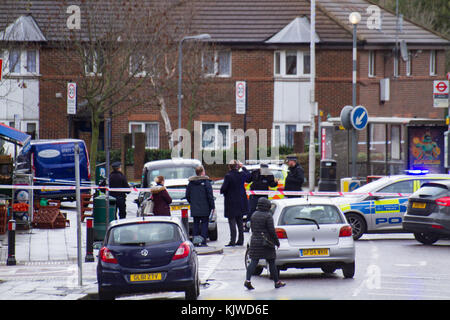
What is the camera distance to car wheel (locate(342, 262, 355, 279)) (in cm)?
1516

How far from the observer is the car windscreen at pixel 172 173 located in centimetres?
2325

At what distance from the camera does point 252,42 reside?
157 feet

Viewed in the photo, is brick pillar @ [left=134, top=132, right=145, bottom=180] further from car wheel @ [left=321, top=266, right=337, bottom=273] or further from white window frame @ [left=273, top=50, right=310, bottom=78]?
car wheel @ [left=321, top=266, right=337, bottom=273]

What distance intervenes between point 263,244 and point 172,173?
9.37m

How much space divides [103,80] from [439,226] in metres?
20.5

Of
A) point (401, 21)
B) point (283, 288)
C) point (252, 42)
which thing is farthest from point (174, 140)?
point (283, 288)

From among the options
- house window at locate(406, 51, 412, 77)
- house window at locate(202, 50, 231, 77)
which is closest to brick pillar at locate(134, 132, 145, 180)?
house window at locate(202, 50, 231, 77)

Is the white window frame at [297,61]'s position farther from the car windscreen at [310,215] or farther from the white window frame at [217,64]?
the car windscreen at [310,215]

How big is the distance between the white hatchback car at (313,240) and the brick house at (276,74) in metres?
31.2

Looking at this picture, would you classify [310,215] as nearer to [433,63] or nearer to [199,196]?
[199,196]

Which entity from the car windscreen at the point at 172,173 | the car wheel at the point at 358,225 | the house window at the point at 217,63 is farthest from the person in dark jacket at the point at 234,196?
the house window at the point at 217,63

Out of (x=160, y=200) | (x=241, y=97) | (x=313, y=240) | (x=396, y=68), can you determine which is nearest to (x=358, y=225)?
(x=160, y=200)

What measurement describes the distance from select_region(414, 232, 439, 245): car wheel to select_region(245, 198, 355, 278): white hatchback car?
597cm

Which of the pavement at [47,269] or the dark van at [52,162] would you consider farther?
the dark van at [52,162]
